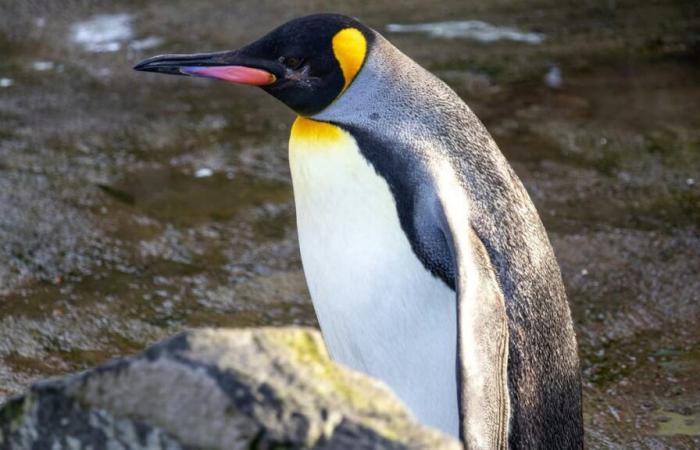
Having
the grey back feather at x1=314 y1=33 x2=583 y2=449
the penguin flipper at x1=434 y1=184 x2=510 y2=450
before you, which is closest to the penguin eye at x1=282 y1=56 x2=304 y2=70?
the grey back feather at x1=314 y1=33 x2=583 y2=449

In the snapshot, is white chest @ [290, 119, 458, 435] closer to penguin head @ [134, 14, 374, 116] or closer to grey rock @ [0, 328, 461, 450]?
penguin head @ [134, 14, 374, 116]

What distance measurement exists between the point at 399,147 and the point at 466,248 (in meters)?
0.34

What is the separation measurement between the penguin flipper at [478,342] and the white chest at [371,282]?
17 cm

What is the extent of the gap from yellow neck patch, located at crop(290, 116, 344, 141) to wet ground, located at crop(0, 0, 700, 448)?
3.94 ft

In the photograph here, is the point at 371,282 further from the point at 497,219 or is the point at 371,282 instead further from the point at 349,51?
the point at 349,51

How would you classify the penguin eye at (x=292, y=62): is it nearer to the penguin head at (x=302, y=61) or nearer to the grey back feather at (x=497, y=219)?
the penguin head at (x=302, y=61)

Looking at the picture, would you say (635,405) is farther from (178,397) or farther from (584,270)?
(178,397)

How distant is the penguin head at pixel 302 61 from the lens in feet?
9.87

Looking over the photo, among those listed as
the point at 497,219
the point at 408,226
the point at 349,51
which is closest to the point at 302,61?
the point at 349,51

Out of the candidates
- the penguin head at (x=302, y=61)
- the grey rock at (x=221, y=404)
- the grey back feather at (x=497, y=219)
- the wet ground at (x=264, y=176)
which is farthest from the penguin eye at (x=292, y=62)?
the grey rock at (x=221, y=404)

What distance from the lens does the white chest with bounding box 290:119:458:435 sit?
2.90 m

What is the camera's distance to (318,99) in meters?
3.05

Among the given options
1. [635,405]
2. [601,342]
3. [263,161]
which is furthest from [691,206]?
[263,161]

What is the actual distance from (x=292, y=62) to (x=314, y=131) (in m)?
0.19
